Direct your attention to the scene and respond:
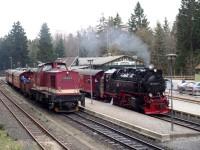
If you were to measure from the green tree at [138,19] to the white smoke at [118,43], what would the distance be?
6.33m

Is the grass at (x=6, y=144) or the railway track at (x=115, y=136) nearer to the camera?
the grass at (x=6, y=144)

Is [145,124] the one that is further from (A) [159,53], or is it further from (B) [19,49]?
(B) [19,49]

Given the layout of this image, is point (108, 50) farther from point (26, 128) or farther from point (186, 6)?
point (26, 128)

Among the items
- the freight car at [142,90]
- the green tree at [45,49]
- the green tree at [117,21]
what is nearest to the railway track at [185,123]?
the freight car at [142,90]

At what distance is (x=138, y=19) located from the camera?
104 m

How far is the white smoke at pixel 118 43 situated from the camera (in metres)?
82.6

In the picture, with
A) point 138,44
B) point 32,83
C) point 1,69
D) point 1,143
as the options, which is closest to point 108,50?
point 138,44

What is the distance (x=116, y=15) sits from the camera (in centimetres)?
11238

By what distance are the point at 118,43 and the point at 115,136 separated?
A: 70709 millimetres

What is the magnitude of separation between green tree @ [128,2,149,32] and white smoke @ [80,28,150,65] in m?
6.33

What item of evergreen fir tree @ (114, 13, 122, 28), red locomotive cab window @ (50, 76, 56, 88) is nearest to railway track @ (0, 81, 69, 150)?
red locomotive cab window @ (50, 76, 56, 88)

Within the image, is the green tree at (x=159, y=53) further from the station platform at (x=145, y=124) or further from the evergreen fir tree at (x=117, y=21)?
the station platform at (x=145, y=124)

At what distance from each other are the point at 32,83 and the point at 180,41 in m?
44.0

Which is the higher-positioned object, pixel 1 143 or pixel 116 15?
pixel 116 15
